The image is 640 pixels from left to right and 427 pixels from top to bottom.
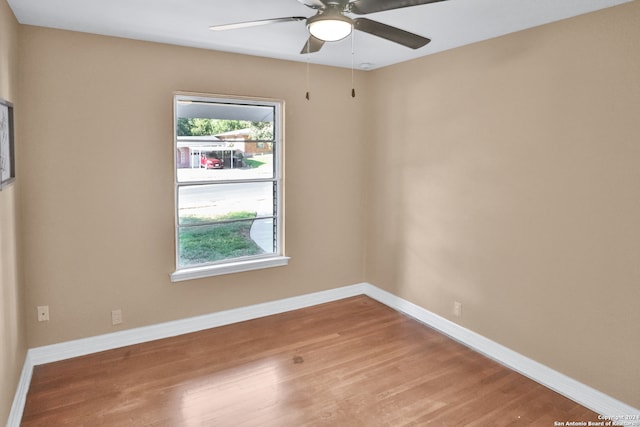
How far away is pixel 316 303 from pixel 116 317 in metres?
1.91

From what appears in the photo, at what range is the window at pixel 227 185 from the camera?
362 centimetres

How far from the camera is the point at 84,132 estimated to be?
10.2 ft

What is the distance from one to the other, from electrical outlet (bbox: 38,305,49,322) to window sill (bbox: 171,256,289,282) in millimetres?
922

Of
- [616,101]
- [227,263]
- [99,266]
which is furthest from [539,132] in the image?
[99,266]

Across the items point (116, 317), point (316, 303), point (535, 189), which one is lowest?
point (316, 303)

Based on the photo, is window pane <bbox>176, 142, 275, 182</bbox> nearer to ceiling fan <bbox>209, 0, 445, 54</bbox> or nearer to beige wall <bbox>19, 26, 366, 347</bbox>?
beige wall <bbox>19, 26, 366, 347</bbox>

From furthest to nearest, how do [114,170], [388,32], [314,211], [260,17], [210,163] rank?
[314,211] → [210,163] → [114,170] → [260,17] → [388,32]

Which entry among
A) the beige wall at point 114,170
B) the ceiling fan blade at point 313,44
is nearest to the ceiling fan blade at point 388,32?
the ceiling fan blade at point 313,44

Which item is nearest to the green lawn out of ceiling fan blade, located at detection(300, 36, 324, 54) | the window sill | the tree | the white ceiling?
the window sill

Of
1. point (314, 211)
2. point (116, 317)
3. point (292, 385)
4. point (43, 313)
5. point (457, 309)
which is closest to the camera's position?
point (292, 385)

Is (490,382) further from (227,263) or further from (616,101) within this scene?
(227,263)

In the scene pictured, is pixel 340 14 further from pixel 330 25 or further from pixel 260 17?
pixel 260 17

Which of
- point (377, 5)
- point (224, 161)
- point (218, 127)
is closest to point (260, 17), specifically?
point (377, 5)

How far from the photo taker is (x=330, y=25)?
77.1 inches
